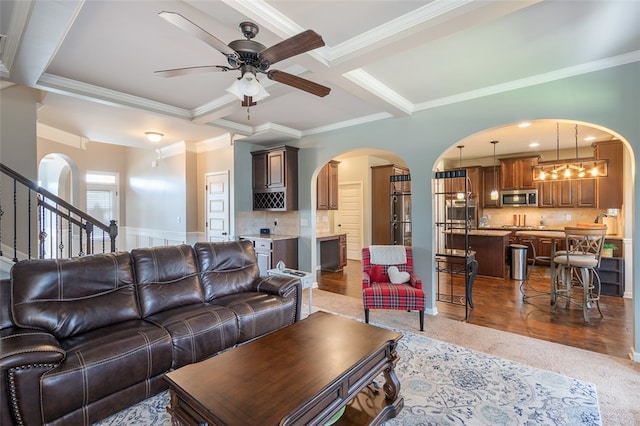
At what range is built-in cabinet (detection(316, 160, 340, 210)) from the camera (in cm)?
634

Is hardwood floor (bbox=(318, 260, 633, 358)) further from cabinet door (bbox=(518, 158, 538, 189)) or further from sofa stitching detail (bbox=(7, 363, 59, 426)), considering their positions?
sofa stitching detail (bbox=(7, 363, 59, 426))

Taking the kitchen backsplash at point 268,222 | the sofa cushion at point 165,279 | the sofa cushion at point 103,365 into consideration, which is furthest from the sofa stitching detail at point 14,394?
the kitchen backsplash at point 268,222

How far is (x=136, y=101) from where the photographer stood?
151 inches

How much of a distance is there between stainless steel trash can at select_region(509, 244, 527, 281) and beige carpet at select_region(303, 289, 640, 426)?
3120mm

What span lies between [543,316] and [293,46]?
4.42 m

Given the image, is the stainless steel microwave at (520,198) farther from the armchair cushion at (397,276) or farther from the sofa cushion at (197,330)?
the sofa cushion at (197,330)

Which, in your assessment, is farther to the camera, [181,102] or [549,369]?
[181,102]

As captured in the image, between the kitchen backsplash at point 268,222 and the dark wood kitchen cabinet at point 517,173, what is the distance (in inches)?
220

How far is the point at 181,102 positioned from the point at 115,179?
571 centimetres

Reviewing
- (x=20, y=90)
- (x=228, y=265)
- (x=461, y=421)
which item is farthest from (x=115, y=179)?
(x=461, y=421)

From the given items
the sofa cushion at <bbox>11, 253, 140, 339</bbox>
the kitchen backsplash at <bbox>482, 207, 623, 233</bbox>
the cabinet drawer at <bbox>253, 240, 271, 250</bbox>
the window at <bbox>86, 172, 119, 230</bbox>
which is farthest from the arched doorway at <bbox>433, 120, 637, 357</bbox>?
the window at <bbox>86, 172, 119, 230</bbox>

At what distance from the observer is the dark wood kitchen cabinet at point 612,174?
5.17m

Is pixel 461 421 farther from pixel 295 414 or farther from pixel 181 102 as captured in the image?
pixel 181 102

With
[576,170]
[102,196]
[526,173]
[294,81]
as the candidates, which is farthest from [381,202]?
[102,196]
